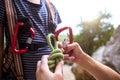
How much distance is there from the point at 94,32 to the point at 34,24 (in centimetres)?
471

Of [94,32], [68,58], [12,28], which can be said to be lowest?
[94,32]

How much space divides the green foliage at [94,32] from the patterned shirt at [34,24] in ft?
15.0

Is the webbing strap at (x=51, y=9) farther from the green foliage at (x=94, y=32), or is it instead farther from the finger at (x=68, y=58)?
the green foliage at (x=94, y=32)

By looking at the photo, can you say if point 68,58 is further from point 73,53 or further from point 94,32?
point 94,32

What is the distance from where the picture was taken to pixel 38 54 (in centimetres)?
109

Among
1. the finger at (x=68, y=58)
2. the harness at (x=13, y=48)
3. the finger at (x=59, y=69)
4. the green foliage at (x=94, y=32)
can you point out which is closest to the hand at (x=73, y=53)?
the finger at (x=68, y=58)

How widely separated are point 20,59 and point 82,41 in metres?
4.81

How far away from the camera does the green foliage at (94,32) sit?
5.70m

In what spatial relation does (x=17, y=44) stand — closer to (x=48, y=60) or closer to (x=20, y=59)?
(x=20, y=59)

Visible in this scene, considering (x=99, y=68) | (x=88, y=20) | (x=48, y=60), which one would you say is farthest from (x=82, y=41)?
(x=48, y=60)

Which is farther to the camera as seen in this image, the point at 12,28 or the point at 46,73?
the point at 12,28

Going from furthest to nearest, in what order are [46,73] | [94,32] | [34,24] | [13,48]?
[94,32] → [34,24] → [13,48] → [46,73]

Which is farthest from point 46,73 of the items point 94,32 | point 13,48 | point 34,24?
point 94,32

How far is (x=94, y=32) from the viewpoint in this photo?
18.8 feet
